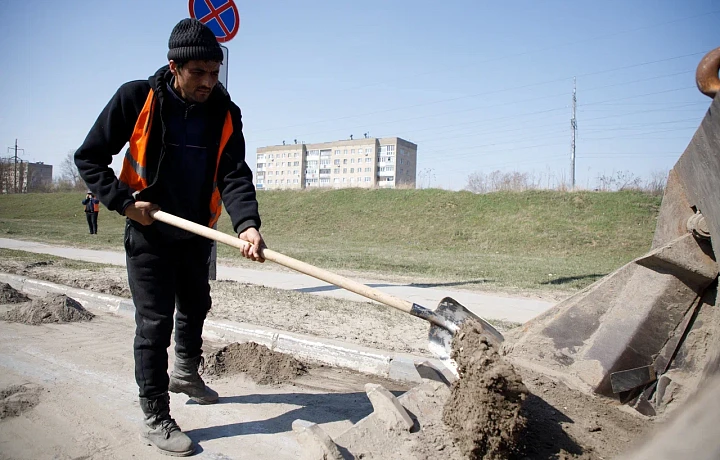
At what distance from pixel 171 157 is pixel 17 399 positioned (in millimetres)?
1836

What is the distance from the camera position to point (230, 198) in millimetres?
3004

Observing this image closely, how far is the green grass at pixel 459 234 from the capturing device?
11.4 metres

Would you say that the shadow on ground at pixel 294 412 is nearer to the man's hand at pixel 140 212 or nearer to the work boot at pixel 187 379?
the work boot at pixel 187 379

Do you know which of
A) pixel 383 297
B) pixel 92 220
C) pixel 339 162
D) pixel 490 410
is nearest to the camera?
pixel 490 410

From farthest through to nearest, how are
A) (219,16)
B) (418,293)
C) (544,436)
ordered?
(418,293), (219,16), (544,436)

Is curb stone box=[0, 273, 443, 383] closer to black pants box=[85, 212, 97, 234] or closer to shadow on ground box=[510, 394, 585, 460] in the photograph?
shadow on ground box=[510, 394, 585, 460]

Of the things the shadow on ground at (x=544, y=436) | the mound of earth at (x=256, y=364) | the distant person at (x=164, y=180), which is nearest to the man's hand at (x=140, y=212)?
the distant person at (x=164, y=180)

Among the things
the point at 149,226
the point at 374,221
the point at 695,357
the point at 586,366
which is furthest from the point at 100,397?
the point at 374,221

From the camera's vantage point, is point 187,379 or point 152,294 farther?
→ point 187,379

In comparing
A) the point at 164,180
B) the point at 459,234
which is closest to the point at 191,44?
the point at 164,180

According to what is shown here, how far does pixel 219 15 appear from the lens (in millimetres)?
6570

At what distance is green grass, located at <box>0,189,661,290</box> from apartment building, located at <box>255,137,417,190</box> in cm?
5584

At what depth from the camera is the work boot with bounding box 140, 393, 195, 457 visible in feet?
8.56

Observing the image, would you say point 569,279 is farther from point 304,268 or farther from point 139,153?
point 139,153
